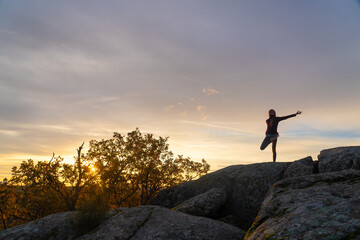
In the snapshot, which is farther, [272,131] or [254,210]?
[272,131]

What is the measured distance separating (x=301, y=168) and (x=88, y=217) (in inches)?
397

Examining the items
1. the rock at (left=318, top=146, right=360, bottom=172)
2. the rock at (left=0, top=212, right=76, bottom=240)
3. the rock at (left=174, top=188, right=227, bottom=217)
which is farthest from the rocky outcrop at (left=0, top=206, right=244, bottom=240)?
the rock at (left=318, top=146, right=360, bottom=172)

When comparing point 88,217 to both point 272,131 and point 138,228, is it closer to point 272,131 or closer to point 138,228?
point 138,228

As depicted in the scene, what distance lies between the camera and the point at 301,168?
1177 centimetres

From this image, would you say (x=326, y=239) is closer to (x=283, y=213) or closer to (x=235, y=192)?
(x=283, y=213)

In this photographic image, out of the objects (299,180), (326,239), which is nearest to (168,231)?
(299,180)

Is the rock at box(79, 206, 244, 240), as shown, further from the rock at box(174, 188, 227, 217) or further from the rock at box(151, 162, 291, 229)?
the rock at box(151, 162, 291, 229)

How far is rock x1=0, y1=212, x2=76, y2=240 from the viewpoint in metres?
8.70

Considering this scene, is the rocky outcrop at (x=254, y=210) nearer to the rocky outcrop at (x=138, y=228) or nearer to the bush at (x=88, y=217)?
the rocky outcrop at (x=138, y=228)

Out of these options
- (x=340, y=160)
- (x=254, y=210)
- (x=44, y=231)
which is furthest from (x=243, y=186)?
(x=44, y=231)

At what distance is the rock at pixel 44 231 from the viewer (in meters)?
8.70

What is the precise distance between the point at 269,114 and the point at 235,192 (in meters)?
5.59

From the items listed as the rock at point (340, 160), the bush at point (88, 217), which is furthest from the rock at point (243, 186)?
the bush at point (88, 217)

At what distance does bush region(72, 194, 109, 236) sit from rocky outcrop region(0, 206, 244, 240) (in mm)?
243
